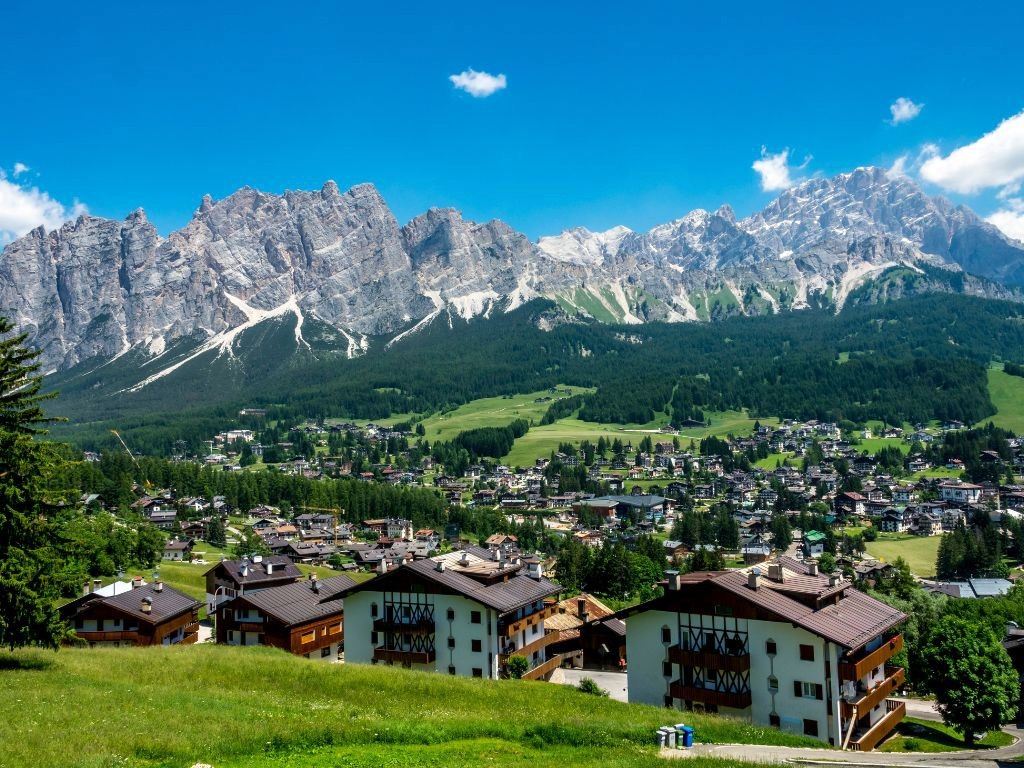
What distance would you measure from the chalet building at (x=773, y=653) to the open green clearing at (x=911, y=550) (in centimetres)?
9174

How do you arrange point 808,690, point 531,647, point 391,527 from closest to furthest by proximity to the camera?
point 808,690 < point 531,647 < point 391,527

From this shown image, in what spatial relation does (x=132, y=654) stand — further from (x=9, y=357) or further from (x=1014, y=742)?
(x=1014, y=742)

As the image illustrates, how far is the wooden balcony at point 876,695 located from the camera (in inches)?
1630

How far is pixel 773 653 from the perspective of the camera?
4209 cm

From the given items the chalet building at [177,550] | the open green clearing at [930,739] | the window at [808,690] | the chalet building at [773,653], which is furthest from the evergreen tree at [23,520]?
the chalet building at [177,550]

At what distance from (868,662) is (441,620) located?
26.0m

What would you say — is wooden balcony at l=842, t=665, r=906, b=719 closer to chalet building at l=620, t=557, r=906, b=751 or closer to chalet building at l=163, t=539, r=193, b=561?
chalet building at l=620, t=557, r=906, b=751

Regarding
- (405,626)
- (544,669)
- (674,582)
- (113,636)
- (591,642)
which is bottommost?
(591,642)

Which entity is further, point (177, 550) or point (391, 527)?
point (391, 527)

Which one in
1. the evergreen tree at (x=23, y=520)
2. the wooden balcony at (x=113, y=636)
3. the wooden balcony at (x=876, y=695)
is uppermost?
the evergreen tree at (x=23, y=520)

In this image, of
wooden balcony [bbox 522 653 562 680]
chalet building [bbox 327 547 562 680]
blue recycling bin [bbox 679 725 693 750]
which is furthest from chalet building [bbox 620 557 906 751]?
blue recycling bin [bbox 679 725 693 750]

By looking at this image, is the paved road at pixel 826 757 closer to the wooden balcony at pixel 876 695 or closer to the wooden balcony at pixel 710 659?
the wooden balcony at pixel 876 695

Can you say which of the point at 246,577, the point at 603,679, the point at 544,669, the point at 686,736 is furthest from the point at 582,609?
the point at 686,736

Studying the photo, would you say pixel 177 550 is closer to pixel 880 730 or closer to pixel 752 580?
pixel 752 580
